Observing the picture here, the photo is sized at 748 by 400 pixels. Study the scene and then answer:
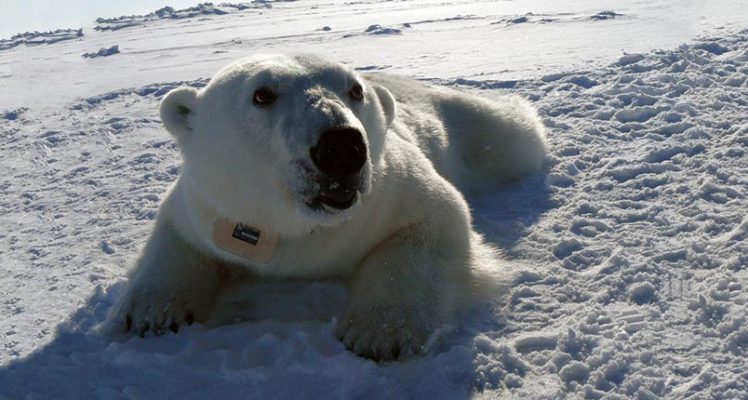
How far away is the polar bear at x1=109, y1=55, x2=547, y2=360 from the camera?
6.68 feet

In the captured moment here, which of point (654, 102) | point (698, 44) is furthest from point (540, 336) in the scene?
point (698, 44)

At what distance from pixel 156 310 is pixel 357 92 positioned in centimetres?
96

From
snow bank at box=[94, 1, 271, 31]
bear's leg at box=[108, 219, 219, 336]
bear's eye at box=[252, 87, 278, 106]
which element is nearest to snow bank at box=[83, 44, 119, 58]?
snow bank at box=[94, 1, 271, 31]

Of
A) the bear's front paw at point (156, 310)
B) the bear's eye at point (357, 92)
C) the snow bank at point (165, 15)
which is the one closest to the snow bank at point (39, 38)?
the snow bank at point (165, 15)

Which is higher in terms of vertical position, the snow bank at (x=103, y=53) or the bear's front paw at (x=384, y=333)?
the bear's front paw at (x=384, y=333)

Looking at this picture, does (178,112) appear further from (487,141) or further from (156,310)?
(487,141)

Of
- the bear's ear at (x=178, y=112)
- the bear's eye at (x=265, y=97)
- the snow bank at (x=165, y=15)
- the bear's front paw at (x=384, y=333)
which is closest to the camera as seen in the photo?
the bear's front paw at (x=384, y=333)

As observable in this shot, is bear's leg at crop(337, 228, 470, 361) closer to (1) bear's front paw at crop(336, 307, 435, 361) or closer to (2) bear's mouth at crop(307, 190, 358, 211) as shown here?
(1) bear's front paw at crop(336, 307, 435, 361)

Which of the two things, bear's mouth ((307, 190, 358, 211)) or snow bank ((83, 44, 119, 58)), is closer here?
bear's mouth ((307, 190, 358, 211))

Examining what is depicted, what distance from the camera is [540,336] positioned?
6.73 feet

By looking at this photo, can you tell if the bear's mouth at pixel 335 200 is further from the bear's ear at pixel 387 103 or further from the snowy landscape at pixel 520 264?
the bear's ear at pixel 387 103

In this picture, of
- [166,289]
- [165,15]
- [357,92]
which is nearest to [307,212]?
[357,92]

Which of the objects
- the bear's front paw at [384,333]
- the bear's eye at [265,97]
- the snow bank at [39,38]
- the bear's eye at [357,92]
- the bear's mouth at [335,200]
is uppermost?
the bear's eye at [265,97]

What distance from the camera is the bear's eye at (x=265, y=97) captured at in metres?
2.25
